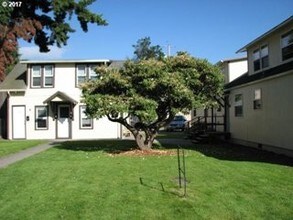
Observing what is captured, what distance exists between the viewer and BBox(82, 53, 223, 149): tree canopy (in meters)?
17.1

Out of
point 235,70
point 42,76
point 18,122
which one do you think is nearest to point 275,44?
point 235,70

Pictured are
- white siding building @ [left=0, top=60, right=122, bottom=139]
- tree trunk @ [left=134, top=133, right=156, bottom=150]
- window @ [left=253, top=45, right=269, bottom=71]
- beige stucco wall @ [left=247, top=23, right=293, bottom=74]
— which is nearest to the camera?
beige stucco wall @ [left=247, top=23, right=293, bottom=74]

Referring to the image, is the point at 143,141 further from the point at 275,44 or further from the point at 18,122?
the point at 18,122

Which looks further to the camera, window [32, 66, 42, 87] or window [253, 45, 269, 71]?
window [32, 66, 42, 87]

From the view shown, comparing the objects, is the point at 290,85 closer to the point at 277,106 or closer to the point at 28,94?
the point at 277,106

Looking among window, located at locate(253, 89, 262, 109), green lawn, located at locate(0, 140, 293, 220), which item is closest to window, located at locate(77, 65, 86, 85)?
window, located at locate(253, 89, 262, 109)

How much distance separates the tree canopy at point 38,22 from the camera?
1812 centimetres

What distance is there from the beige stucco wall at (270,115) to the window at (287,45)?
114 cm

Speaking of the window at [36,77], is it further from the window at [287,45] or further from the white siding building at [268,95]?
the window at [287,45]

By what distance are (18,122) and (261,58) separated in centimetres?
1725

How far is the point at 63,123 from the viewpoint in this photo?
29.3 metres

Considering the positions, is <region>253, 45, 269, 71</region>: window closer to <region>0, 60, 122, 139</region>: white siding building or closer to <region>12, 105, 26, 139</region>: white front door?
<region>0, 60, 122, 139</region>: white siding building

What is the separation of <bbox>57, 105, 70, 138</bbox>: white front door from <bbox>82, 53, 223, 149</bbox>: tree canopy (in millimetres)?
10872

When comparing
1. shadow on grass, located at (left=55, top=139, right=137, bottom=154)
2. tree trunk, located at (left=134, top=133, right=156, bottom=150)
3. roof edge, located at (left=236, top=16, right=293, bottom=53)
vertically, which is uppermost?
roof edge, located at (left=236, top=16, right=293, bottom=53)
